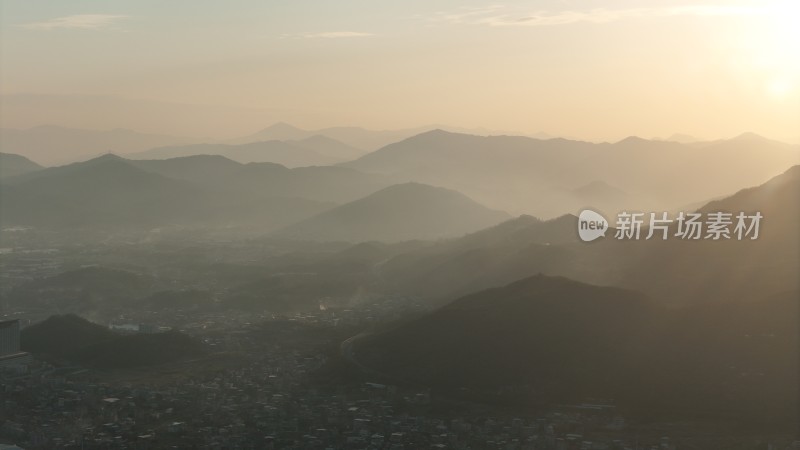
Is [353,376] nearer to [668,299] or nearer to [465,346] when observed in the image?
[465,346]

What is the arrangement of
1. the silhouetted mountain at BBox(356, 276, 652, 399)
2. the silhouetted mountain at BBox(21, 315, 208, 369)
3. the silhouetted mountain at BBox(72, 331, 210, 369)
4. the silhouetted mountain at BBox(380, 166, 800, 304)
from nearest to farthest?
1. the silhouetted mountain at BBox(356, 276, 652, 399)
2. the silhouetted mountain at BBox(72, 331, 210, 369)
3. the silhouetted mountain at BBox(21, 315, 208, 369)
4. the silhouetted mountain at BBox(380, 166, 800, 304)

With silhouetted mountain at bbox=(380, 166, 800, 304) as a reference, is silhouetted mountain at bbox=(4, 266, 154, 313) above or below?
below

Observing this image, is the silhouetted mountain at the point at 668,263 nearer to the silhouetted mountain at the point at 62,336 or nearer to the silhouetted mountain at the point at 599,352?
the silhouetted mountain at the point at 599,352

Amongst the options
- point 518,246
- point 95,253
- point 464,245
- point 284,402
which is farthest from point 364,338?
point 95,253

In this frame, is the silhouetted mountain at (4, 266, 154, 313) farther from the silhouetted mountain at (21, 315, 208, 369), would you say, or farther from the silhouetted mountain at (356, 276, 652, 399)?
the silhouetted mountain at (356, 276, 652, 399)

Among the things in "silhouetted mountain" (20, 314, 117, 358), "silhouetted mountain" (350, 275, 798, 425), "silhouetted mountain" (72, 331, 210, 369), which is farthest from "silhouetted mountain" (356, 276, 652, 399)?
"silhouetted mountain" (20, 314, 117, 358)

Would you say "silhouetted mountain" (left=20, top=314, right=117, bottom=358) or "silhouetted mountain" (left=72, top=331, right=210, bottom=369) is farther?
"silhouetted mountain" (left=20, top=314, right=117, bottom=358)
